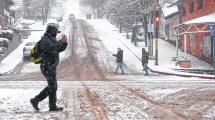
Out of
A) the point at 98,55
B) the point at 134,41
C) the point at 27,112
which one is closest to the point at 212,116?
the point at 27,112

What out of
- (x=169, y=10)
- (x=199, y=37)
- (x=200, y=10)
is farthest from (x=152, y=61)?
(x=169, y=10)

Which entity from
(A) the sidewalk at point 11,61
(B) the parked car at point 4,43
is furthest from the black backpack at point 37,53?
(B) the parked car at point 4,43

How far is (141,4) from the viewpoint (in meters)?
36.9

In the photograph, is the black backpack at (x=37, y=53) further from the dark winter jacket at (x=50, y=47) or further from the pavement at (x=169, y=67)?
the pavement at (x=169, y=67)

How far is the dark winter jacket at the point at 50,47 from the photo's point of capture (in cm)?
837

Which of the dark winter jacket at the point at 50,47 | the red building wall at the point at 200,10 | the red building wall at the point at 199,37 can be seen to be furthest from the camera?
the red building wall at the point at 199,37

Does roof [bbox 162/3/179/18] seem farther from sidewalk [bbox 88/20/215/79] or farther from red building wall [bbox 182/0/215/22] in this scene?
red building wall [bbox 182/0/215/22]

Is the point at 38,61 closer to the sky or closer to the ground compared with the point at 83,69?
closer to the sky

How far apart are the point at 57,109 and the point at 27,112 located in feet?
1.92

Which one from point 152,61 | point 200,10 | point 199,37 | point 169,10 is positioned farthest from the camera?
point 169,10

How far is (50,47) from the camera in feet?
27.4

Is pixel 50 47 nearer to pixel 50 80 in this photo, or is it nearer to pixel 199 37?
pixel 50 80

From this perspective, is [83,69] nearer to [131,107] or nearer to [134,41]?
[134,41]

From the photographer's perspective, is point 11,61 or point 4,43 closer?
point 11,61
